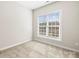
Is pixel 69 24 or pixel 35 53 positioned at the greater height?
pixel 69 24

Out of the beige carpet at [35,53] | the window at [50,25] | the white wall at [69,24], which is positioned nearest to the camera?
the beige carpet at [35,53]

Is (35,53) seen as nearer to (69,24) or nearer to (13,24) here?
(13,24)

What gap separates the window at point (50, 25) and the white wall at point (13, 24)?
0.96m

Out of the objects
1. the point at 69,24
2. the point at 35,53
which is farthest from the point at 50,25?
the point at 35,53

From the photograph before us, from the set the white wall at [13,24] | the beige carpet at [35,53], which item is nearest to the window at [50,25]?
the white wall at [13,24]

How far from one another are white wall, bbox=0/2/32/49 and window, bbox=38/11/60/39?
0.96 meters

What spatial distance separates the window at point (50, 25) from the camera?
154 inches

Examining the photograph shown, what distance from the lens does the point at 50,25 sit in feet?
14.1

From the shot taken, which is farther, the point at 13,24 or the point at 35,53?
the point at 13,24

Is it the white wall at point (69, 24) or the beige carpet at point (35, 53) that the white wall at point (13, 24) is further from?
the white wall at point (69, 24)

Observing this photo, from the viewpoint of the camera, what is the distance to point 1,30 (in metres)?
2.95

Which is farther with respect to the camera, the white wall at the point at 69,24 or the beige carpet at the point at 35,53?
the white wall at the point at 69,24


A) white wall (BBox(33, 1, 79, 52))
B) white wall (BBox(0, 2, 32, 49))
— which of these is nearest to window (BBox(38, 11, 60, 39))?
white wall (BBox(33, 1, 79, 52))

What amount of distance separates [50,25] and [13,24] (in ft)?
7.25
